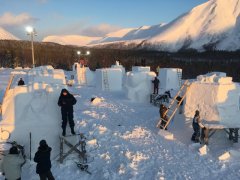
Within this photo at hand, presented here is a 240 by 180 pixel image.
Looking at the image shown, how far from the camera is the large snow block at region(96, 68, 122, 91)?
2883 centimetres

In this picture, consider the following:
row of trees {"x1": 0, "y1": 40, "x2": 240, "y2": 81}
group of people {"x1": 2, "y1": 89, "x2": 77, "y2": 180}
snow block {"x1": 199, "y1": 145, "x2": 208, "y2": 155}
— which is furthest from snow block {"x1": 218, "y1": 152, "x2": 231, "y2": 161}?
row of trees {"x1": 0, "y1": 40, "x2": 240, "y2": 81}

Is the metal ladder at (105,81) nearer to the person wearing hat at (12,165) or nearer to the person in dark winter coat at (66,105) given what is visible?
the person in dark winter coat at (66,105)

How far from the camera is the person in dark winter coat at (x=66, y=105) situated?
9891mm

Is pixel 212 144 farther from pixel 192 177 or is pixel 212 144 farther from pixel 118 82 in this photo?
pixel 118 82

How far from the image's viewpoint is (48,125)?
1056 centimetres

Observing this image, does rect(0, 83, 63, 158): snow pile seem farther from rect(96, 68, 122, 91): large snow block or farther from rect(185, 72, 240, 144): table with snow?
rect(96, 68, 122, 91): large snow block

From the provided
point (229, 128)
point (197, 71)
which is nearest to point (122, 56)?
point (197, 71)

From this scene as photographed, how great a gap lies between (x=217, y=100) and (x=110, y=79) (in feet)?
55.2

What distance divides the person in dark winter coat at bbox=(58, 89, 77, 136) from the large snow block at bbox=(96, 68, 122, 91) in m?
18.7

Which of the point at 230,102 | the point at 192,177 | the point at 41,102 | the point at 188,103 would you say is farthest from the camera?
the point at 188,103

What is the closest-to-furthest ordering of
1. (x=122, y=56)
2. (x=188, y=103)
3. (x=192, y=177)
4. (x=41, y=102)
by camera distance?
1. (x=192, y=177)
2. (x=41, y=102)
3. (x=188, y=103)
4. (x=122, y=56)

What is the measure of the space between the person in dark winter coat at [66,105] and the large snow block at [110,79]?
734 inches

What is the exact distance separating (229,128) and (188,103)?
2.58 meters

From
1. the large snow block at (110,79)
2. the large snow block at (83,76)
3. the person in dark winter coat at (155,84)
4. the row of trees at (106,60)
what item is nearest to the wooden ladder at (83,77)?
the large snow block at (83,76)
